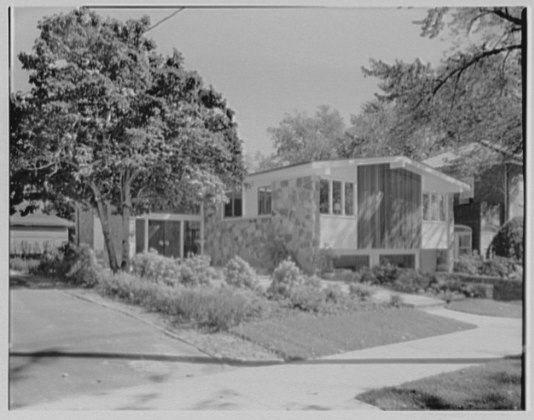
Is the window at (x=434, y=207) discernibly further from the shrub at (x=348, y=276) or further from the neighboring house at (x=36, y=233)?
the neighboring house at (x=36, y=233)

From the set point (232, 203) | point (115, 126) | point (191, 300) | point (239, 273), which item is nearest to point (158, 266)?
point (191, 300)

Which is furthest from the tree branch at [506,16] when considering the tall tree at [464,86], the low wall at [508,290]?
the low wall at [508,290]

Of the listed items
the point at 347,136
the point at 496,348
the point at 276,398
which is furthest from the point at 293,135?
the point at 496,348

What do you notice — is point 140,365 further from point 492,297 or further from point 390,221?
point 492,297

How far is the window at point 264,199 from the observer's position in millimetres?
6267

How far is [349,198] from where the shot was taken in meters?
6.49

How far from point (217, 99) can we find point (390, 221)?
7.71 ft

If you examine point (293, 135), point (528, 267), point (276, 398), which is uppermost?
point (293, 135)

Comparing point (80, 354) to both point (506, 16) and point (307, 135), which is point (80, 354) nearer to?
point (307, 135)

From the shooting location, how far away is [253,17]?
214 inches

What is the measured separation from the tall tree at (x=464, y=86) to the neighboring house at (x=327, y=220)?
47cm

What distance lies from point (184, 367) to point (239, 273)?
3.98 feet

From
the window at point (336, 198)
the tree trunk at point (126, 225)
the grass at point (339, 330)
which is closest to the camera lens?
the grass at point (339, 330)

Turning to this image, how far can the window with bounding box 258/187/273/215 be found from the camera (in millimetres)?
6267
